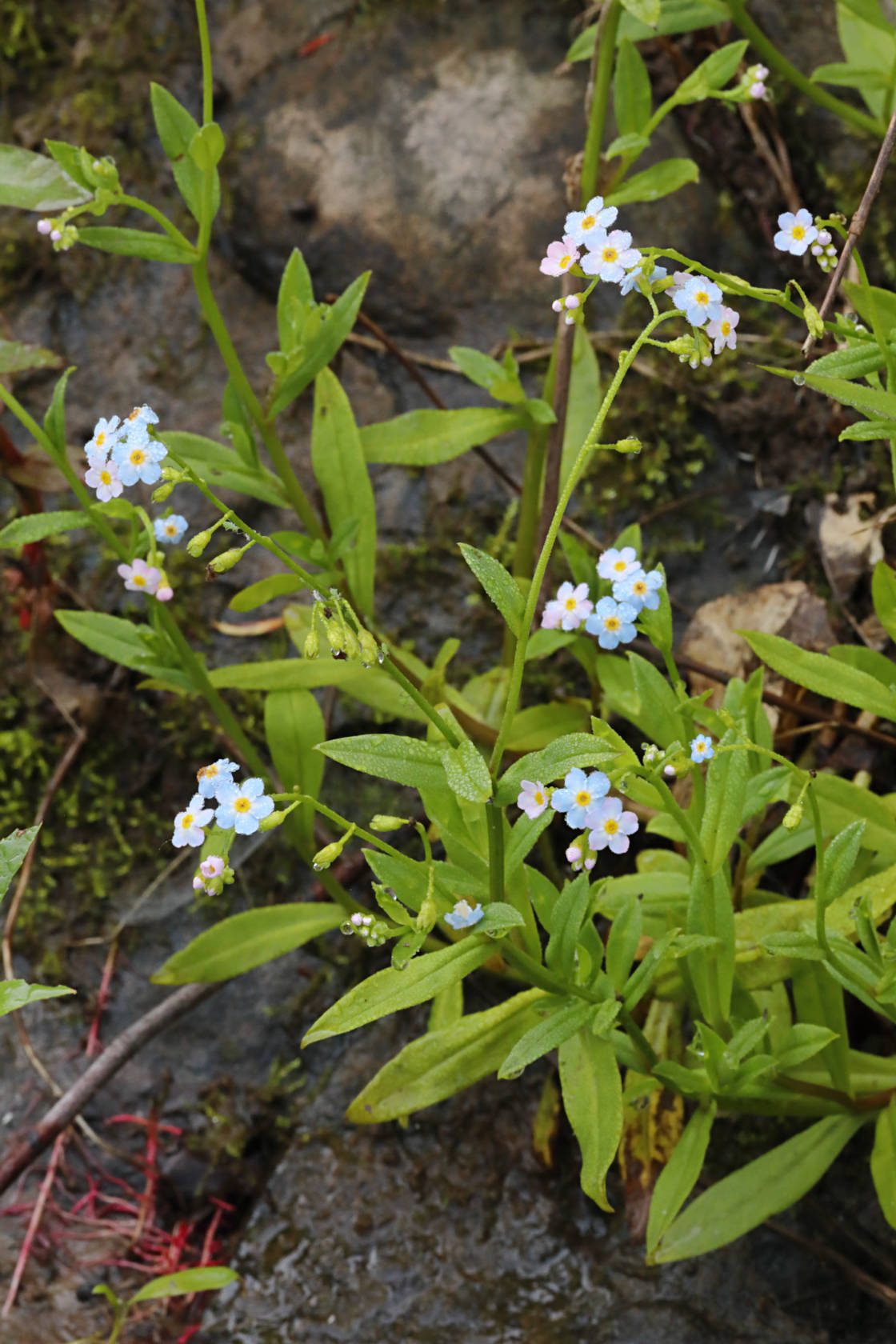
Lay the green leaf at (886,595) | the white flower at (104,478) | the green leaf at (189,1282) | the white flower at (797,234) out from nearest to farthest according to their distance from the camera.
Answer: the white flower at (104,478) → the white flower at (797,234) → the green leaf at (886,595) → the green leaf at (189,1282)

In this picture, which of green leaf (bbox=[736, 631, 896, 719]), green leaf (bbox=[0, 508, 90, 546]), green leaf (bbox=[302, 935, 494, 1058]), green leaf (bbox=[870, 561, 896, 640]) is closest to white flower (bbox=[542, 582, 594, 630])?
green leaf (bbox=[736, 631, 896, 719])

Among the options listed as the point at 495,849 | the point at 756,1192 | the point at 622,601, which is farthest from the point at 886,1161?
the point at 622,601

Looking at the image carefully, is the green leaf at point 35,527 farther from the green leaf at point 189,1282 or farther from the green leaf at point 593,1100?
the green leaf at point 189,1282

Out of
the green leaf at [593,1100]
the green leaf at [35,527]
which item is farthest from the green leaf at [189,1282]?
the green leaf at [35,527]

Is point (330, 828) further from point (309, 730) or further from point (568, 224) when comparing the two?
point (568, 224)

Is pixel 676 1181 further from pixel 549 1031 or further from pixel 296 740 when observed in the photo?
pixel 296 740

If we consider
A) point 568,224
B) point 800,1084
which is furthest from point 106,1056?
point 568,224
